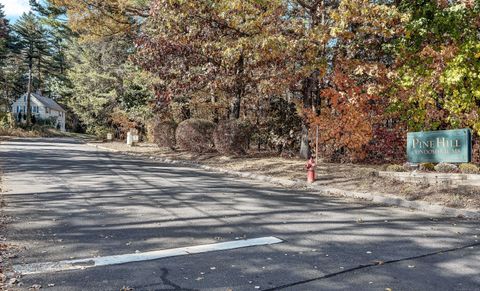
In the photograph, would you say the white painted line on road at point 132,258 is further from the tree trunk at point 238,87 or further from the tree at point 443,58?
the tree trunk at point 238,87

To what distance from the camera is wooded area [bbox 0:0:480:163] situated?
544 inches

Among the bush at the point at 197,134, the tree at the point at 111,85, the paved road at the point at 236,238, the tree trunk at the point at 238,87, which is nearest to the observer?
the paved road at the point at 236,238

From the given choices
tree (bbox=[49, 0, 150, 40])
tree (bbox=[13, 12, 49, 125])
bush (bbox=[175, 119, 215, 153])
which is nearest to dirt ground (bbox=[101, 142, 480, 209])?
bush (bbox=[175, 119, 215, 153])

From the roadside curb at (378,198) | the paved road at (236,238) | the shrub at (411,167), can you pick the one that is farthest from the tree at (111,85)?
the paved road at (236,238)

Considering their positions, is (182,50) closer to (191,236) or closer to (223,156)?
(223,156)

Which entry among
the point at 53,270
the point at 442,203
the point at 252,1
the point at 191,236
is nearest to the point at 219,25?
the point at 252,1

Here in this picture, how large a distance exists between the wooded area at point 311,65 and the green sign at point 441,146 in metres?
2.54

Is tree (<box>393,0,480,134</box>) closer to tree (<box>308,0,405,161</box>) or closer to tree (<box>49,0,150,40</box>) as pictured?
tree (<box>308,0,405,161</box>)

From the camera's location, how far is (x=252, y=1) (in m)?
13.8

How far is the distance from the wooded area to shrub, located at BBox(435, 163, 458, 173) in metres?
3.42

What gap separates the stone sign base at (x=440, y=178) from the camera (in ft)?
33.6

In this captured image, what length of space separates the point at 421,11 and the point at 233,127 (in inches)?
360

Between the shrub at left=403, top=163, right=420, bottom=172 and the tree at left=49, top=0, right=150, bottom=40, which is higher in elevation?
the tree at left=49, top=0, right=150, bottom=40

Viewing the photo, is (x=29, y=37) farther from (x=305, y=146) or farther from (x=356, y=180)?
(x=356, y=180)
